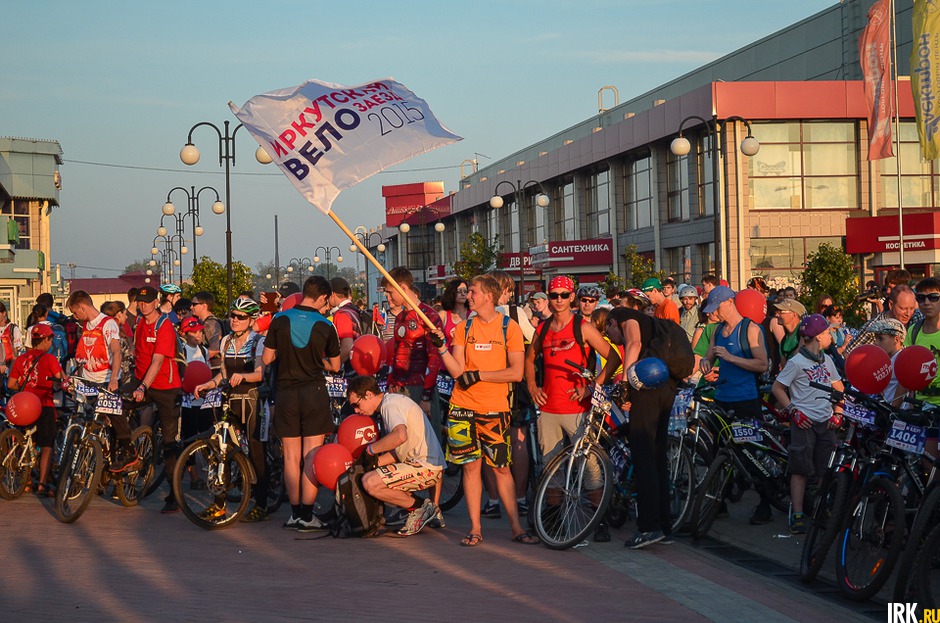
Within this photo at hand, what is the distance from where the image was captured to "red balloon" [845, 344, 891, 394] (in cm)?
735

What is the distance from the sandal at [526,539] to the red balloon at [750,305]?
2.88m

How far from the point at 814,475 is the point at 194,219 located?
39507 millimetres

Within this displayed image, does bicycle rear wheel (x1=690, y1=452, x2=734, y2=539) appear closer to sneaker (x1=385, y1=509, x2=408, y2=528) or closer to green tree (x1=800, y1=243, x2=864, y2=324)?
sneaker (x1=385, y1=509, x2=408, y2=528)

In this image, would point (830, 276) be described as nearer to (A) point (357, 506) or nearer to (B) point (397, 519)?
Result: (B) point (397, 519)

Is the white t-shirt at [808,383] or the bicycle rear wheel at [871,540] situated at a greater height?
the white t-shirt at [808,383]

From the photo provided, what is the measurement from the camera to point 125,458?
1129cm

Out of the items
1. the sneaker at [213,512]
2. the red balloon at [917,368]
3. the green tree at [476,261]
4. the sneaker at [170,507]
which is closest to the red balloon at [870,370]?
the red balloon at [917,368]

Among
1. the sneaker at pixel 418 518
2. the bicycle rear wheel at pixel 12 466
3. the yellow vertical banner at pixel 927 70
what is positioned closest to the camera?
the sneaker at pixel 418 518

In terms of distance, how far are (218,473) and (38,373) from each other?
124 inches

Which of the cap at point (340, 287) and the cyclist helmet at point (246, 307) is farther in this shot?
the cap at point (340, 287)

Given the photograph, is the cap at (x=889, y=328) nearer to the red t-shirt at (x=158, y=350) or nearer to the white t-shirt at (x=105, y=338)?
the red t-shirt at (x=158, y=350)

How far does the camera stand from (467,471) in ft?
29.1

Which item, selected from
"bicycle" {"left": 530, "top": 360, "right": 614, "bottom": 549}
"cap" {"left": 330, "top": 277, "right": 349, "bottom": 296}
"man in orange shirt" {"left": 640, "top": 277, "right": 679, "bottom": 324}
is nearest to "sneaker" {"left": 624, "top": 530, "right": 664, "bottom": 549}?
"bicycle" {"left": 530, "top": 360, "right": 614, "bottom": 549}

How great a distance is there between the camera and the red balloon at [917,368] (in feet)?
23.3
